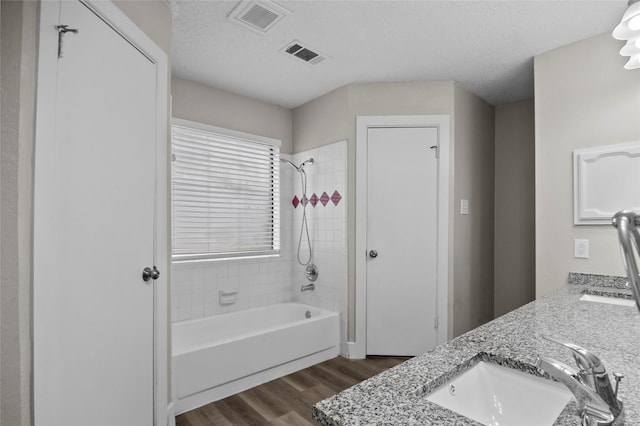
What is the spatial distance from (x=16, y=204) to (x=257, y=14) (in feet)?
5.55

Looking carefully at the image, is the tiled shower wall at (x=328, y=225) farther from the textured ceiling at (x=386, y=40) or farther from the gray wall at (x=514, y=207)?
the gray wall at (x=514, y=207)

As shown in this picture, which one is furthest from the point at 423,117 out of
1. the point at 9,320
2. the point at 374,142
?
the point at 9,320

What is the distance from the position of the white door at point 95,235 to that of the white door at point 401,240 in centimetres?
194

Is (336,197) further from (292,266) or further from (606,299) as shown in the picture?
(606,299)

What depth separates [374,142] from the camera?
3168 mm

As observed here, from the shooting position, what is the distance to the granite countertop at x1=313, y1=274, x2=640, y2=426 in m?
0.69

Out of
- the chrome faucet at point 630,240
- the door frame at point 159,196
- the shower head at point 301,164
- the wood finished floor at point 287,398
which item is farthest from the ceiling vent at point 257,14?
the wood finished floor at point 287,398

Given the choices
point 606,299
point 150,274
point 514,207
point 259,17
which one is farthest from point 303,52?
point 514,207

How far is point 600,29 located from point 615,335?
6.92 feet

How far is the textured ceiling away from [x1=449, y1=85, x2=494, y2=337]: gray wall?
35cm

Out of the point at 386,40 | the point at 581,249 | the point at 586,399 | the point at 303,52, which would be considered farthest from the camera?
the point at 303,52

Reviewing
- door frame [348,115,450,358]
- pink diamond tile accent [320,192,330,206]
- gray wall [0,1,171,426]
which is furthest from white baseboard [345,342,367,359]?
gray wall [0,1,171,426]

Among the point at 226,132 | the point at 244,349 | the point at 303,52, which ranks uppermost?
the point at 303,52

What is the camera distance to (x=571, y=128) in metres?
2.40
